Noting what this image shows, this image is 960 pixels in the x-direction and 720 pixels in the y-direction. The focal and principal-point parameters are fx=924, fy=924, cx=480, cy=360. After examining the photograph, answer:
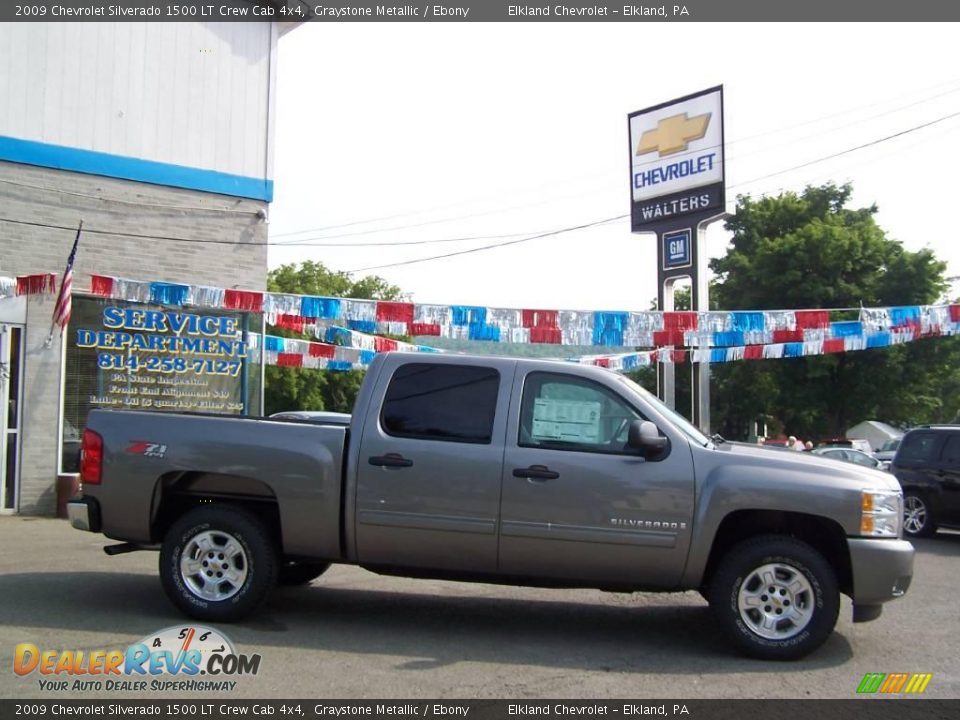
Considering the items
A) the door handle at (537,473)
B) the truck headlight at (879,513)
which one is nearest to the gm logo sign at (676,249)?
the truck headlight at (879,513)

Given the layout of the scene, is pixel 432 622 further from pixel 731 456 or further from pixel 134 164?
pixel 134 164

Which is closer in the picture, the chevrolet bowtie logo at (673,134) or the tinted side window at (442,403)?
the tinted side window at (442,403)

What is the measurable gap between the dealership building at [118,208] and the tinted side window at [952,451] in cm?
1085

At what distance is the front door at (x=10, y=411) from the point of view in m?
13.4

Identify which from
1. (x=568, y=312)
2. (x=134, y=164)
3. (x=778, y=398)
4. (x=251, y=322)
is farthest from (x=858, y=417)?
(x=134, y=164)

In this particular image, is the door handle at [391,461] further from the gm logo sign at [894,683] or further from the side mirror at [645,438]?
the gm logo sign at [894,683]

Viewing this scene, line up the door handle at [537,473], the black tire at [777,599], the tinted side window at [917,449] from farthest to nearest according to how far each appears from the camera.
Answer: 1. the tinted side window at [917,449]
2. the door handle at [537,473]
3. the black tire at [777,599]

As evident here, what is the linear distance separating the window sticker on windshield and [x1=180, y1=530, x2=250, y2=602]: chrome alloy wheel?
2.33m

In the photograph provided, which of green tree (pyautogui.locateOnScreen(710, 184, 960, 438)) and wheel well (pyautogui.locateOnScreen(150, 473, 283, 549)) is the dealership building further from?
green tree (pyautogui.locateOnScreen(710, 184, 960, 438))

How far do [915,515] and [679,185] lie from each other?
11.3 meters

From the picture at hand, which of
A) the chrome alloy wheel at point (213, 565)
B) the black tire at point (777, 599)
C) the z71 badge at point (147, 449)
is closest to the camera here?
the black tire at point (777, 599)

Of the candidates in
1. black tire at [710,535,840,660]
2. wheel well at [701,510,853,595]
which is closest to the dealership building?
wheel well at [701,510,853,595]

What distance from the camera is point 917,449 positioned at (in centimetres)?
1370

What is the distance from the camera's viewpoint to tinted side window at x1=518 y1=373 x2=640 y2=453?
642 cm
